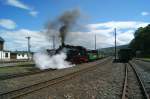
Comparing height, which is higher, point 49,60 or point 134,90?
point 49,60

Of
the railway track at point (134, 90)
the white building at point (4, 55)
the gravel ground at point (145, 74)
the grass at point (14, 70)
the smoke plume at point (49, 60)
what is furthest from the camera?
the white building at point (4, 55)

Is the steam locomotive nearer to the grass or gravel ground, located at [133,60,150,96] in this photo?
the grass

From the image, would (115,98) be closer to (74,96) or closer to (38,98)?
(74,96)

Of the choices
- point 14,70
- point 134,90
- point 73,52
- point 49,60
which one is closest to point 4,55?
point 73,52

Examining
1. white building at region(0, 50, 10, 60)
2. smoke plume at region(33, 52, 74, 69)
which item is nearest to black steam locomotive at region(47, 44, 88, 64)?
smoke plume at region(33, 52, 74, 69)

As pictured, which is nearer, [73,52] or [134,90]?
[134,90]

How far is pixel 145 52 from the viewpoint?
4884 inches

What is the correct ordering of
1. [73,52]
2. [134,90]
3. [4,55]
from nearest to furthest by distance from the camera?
[134,90], [73,52], [4,55]

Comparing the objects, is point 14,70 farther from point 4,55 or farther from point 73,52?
point 4,55

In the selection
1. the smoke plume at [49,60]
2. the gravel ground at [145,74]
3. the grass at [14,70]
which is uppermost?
the smoke plume at [49,60]

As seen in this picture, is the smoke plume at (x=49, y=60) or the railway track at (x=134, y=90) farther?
the smoke plume at (x=49, y=60)

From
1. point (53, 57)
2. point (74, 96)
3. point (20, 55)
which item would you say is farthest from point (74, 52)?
point (20, 55)

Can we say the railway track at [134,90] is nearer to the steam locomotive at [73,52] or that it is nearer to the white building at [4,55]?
the steam locomotive at [73,52]

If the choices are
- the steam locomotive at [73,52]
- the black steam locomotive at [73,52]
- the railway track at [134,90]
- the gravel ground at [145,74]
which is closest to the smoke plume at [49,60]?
the black steam locomotive at [73,52]
